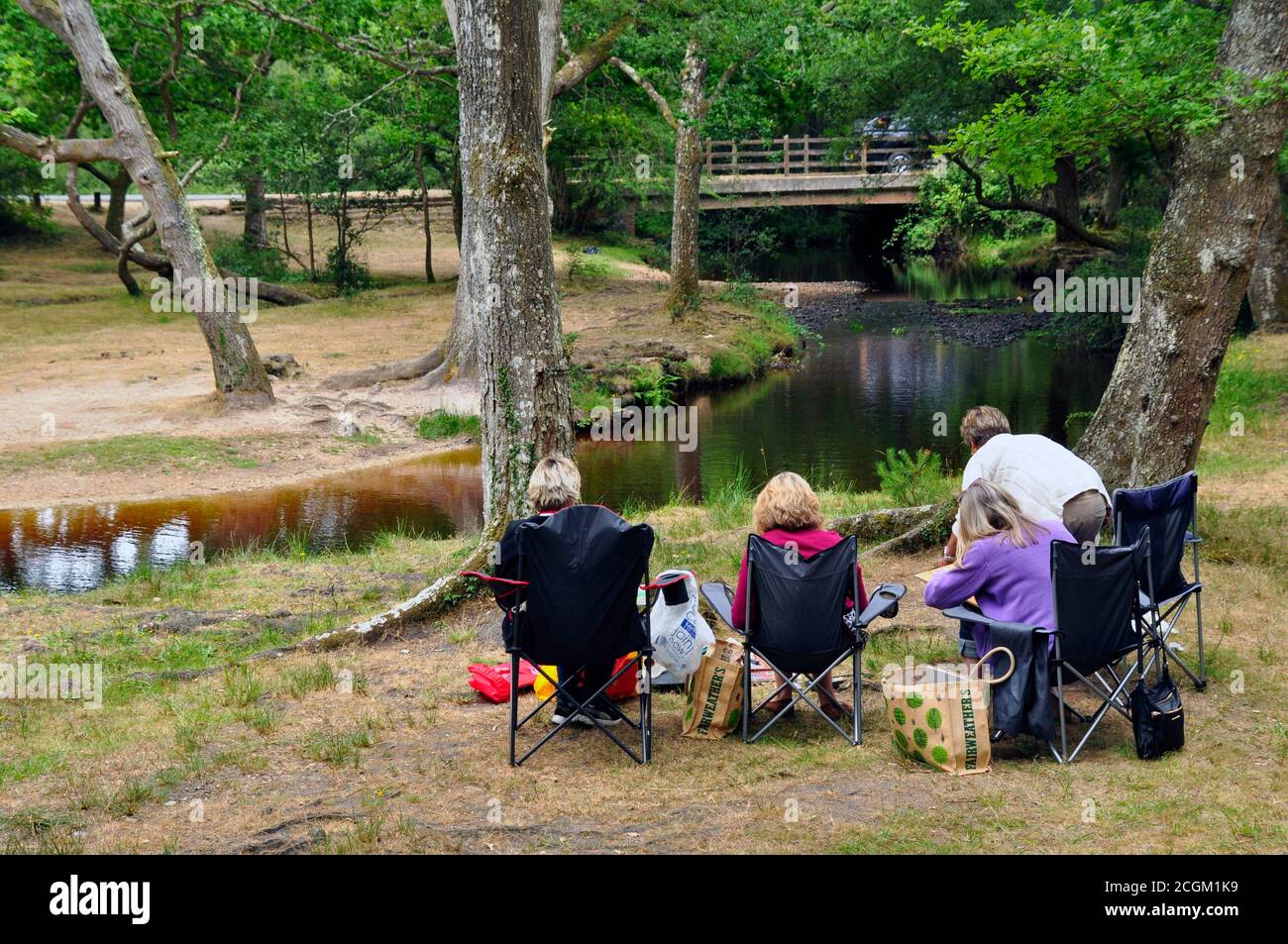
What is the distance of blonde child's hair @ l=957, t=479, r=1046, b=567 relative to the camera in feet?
16.8

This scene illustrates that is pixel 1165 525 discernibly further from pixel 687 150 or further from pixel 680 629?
pixel 687 150

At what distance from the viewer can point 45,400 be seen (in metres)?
17.9

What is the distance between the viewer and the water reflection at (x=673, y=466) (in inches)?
480

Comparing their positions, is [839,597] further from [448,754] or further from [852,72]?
[852,72]

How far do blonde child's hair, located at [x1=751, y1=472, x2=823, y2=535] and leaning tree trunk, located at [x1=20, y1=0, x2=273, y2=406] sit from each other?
1367 cm

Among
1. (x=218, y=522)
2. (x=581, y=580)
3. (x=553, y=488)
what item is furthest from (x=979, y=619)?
(x=218, y=522)

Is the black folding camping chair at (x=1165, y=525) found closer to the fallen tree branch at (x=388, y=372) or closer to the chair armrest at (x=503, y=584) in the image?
the chair armrest at (x=503, y=584)

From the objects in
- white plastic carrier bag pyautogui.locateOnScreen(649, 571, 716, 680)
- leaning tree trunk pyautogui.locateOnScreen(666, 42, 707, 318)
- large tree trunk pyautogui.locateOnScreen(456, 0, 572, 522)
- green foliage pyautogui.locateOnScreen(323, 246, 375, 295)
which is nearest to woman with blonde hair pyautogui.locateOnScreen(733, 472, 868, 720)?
white plastic carrier bag pyautogui.locateOnScreen(649, 571, 716, 680)

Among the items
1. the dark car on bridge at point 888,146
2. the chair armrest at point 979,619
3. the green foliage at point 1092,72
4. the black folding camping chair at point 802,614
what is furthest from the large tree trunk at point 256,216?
the chair armrest at point 979,619

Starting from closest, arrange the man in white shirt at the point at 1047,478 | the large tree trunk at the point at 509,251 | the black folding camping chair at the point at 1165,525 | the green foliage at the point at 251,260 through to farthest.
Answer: the black folding camping chair at the point at 1165,525 → the man in white shirt at the point at 1047,478 → the large tree trunk at the point at 509,251 → the green foliage at the point at 251,260

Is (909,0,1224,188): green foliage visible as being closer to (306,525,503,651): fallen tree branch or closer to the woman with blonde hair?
the woman with blonde hair

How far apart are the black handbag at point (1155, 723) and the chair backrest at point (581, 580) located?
6.81ft

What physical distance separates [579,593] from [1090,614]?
6.98ft
